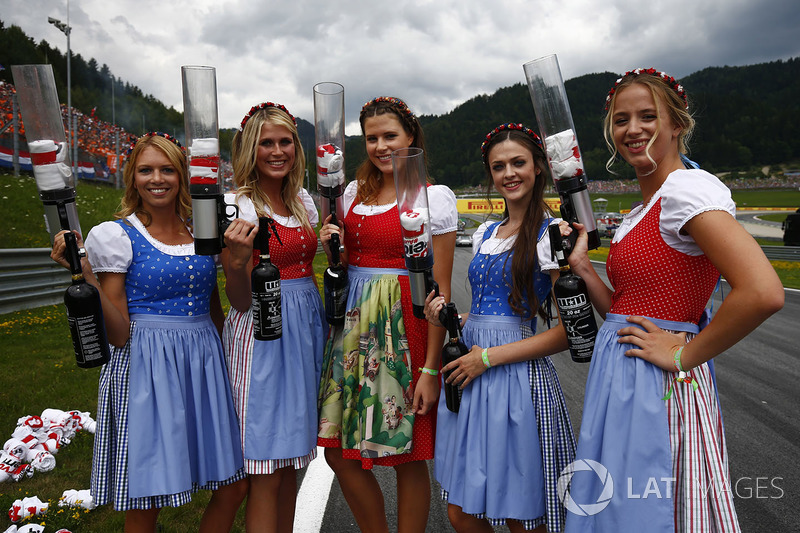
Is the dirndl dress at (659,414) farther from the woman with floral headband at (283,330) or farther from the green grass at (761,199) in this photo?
the green grass at (761,199)

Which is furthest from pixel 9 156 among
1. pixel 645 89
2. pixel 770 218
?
pixel 770 218

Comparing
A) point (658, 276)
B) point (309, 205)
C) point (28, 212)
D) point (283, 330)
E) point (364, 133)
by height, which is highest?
point (28, 212)

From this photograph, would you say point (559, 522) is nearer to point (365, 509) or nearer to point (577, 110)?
point (365, 509)

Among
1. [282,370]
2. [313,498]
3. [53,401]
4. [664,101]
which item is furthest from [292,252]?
[53,401]

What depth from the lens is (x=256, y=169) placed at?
296 centimetres

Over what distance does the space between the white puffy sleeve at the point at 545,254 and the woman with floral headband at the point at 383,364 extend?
0.51m

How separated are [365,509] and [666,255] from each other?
1.96 metres

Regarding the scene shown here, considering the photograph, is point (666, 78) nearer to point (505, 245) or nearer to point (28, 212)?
point (505, 245)

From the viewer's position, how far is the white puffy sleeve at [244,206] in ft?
9.16

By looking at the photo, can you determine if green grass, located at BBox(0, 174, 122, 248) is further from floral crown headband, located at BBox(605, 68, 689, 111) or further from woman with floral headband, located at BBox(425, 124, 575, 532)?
floral crown headband, located at BBox(605, 68, 689, 111)

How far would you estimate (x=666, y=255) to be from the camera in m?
1.94

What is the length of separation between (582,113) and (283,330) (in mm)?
161724

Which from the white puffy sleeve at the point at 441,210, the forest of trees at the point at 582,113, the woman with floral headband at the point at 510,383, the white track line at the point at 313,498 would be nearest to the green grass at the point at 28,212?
the white track line at the point at 313,498

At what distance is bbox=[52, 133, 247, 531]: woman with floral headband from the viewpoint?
2.47 metres
